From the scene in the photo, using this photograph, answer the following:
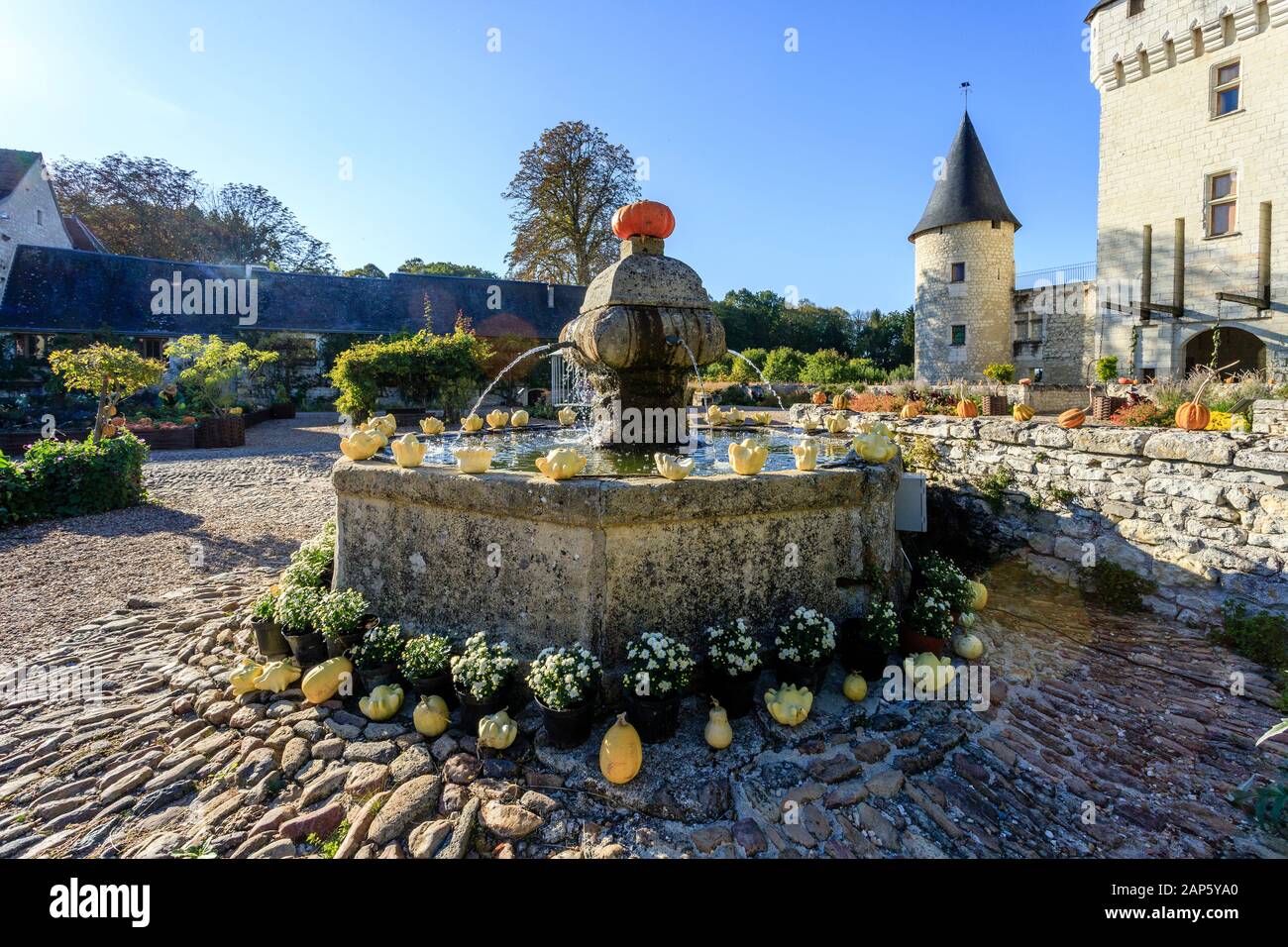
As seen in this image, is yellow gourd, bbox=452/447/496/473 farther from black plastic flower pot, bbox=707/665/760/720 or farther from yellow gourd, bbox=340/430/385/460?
black plastic flower pot, bbox=707/665/760/720

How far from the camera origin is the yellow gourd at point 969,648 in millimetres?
3938

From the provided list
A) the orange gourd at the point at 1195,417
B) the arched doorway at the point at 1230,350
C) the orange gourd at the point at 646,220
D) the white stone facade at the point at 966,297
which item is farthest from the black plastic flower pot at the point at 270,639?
the white stone facade at the point at 966,297

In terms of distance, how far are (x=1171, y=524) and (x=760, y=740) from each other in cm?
466

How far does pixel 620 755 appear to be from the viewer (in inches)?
109

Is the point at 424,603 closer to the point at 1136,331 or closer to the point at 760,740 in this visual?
the point at 760,740

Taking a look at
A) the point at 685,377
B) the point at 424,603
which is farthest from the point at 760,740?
the point at 685,377

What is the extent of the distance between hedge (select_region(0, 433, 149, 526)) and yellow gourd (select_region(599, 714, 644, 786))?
28.8 ft

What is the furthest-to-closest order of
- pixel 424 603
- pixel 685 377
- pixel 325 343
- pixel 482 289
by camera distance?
pixel 482 289
pixel 325 343
pixel 685 377
pixel 424 603

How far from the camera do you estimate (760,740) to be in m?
3.06

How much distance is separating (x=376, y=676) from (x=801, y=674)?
2.38 m

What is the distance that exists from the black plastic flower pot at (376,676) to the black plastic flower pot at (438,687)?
22 centimetres

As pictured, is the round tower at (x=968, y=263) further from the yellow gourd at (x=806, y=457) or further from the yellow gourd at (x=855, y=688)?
the yellow gourd at (x=855, y=688)

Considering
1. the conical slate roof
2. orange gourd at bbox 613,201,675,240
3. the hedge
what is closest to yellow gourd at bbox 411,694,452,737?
orange gourd at bbox 613,201,675,240

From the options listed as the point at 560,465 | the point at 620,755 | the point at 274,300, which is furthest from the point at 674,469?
the point at 274,300
